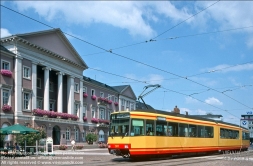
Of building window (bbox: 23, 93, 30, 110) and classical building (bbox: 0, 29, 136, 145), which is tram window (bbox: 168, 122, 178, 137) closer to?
classical building (bbox: 0, 29, 136, 145)

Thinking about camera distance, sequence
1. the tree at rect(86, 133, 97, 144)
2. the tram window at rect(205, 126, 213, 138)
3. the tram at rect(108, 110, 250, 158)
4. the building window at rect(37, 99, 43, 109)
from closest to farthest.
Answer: the tram at rect(108, 110, 250, 158) → the tram window at rect(205, 126, 213, 138) → the building window at rect(37, 99, 43, 109) → the tree at rect(86, 133, 97, 144)

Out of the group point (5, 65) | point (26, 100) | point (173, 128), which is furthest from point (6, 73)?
point (173, 128)

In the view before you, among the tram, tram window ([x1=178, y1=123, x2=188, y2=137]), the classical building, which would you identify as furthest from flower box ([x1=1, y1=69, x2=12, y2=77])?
tram window ([x1=178, y1=123, x2=188, y2=137])

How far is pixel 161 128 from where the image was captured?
866 inches

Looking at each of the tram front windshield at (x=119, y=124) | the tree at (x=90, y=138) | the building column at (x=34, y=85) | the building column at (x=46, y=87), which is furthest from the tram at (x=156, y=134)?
the tree at (x=90, y=138)

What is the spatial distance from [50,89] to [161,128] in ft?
87.3

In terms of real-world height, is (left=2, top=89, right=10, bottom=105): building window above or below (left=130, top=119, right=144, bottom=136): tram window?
above

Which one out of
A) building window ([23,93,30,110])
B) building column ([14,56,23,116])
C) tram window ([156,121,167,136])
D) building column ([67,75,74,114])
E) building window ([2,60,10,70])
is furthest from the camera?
building column ([67,75,74,114])

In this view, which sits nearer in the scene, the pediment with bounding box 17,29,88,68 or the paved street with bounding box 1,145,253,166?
the paved street with bounding box 1,145,253,166

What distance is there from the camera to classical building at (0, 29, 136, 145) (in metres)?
37.0

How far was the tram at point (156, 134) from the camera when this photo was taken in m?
20.4

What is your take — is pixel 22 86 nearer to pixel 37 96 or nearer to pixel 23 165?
pixel 37 96

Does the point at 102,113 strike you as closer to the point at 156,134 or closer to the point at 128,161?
the point at 156,134

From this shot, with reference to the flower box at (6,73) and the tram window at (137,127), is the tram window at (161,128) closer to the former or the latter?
the tram window at (137,127)
